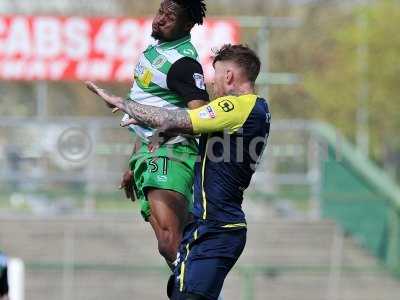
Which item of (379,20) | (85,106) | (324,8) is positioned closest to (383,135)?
(379,20)

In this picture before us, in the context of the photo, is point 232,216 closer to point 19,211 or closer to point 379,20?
point 19,211

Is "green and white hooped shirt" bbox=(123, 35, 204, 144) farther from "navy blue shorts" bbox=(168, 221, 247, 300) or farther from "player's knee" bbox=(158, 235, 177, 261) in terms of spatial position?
"navy blue shorts" bbox=(168, 221, 247, 300)

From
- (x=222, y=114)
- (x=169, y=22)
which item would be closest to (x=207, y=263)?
(x=222, y=114)

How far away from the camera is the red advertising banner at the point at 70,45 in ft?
71.2

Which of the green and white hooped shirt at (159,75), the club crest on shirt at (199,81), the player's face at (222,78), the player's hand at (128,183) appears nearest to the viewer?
the player's face at (222,78)

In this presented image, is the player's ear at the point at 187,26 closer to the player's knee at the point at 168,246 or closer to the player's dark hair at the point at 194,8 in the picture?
the player's dark hair at the point at 194,8

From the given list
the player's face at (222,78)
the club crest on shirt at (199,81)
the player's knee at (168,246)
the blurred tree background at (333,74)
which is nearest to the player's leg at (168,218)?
the player's knee at (168,246)

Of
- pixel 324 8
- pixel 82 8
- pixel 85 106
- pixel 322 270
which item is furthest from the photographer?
pixel 324 8

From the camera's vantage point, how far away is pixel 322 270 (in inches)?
497

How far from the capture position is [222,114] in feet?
20.5

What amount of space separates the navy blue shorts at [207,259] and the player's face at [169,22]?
1298 millimetres

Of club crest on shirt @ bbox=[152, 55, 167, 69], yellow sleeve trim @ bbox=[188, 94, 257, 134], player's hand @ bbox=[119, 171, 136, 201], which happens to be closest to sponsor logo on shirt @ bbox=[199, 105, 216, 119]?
yellow sleeve trim @ bbox=[188, 94, 257, 134]

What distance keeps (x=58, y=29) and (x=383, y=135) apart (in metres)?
14.8

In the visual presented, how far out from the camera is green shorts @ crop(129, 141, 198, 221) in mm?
7184
